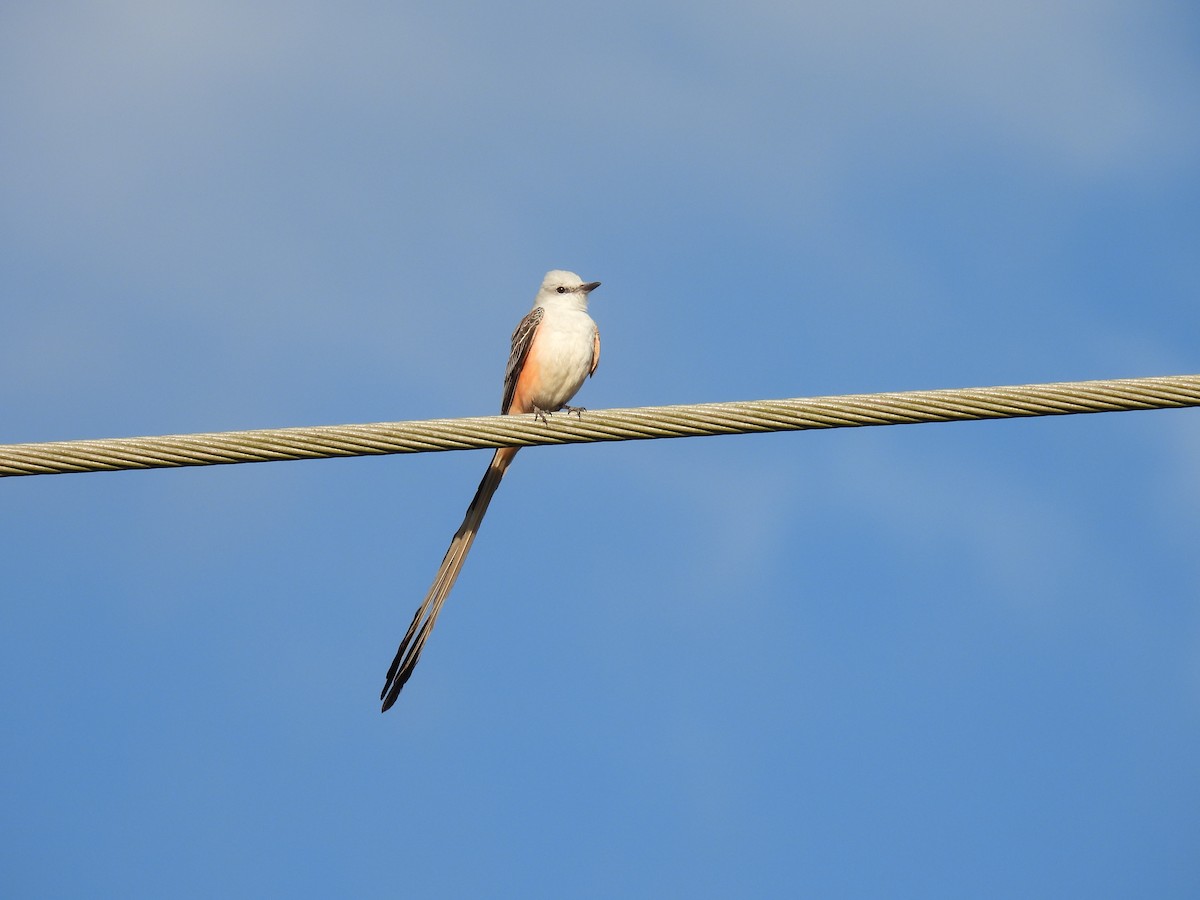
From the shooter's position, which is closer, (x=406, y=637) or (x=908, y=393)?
(x=908, y=393)

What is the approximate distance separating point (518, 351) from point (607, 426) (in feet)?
8.66

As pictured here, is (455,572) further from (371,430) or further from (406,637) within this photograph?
(371,430)

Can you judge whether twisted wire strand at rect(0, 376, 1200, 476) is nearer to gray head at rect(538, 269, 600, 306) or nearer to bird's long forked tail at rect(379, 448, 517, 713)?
bird's long forked tail at rect(379, 448, 517, 713)

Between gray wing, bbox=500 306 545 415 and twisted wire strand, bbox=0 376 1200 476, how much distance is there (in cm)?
255

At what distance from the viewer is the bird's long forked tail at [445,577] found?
4.75 m

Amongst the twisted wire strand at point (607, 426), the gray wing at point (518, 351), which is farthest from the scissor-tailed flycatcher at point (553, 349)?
the twisted wire strand at point (607, 426)

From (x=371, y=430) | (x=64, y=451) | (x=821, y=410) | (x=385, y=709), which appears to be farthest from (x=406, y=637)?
(x=821, y=410)

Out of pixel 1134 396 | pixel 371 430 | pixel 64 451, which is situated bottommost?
pixel 64 451

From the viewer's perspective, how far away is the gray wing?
257 inches

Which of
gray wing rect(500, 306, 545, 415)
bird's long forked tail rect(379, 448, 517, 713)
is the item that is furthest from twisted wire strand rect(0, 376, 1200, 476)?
gray wing rect(500, 306, 545, 415)

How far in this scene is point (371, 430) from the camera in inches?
152

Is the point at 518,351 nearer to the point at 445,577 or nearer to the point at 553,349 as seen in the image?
the point at 553,349

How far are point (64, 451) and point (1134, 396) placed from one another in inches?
126

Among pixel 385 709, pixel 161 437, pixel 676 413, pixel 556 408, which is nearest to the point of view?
pixel 161 437
